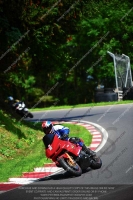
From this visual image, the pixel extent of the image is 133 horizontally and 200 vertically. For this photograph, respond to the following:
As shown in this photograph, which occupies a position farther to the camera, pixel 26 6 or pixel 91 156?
pixel 26 6

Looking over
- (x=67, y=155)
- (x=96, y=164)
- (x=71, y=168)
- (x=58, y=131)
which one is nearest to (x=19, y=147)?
(x=58, y=131)

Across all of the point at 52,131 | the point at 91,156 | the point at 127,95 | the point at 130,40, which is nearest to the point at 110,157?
the point at 91,156

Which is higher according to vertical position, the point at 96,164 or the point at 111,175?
the point at 111,175

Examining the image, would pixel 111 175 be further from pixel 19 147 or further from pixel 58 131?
pixel 19 147

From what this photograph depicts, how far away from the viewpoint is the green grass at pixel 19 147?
38.5 feet

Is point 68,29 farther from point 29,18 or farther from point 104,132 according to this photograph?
point 104,132

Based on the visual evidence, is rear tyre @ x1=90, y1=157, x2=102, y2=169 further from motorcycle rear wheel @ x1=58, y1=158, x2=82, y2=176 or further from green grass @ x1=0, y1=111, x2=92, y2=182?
green grass @ x1=0, y1=111, x2=92, y2=182

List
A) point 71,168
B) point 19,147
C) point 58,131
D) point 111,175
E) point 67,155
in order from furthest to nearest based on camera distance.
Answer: point 19,147, point 58,131, point 67,155, point 71,168, point 111,175

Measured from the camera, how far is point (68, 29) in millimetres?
18375

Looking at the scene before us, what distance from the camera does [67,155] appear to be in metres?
9.87

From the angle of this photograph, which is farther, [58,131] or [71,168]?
[58,131]

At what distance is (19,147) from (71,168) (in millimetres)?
5109

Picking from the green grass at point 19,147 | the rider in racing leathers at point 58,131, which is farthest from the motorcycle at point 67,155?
the green grass at point 19,147

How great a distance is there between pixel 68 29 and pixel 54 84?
3829 centimetres
